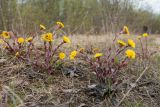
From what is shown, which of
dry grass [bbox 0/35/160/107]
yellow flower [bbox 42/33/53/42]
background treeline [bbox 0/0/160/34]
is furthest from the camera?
background treeline [bbox 0/0/160/34]

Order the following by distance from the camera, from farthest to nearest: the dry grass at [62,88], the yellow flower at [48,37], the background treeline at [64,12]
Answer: the background treeline at [64,12], the yellow flower at [48,37], the dry grass at [62,88]

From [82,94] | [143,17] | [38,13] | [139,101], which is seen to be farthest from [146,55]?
[143,17]

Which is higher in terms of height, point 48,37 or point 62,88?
point 48,37

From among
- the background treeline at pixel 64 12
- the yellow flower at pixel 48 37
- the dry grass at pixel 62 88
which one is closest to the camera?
the dry grass at pixel 62 88

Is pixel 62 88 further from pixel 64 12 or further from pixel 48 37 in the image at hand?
pixel 64 12

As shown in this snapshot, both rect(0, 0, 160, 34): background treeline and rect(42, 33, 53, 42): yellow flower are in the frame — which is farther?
rect(0, 0, 160, 34): background treeline

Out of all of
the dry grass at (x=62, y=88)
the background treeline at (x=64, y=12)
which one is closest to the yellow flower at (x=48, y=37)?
the dry grass at (x=62, y=88)

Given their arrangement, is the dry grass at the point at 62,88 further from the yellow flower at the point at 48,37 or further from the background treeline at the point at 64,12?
A: the background treeline at the point at 64,12

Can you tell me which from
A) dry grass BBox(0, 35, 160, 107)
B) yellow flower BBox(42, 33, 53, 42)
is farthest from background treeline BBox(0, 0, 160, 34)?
yellow flower BBox(42, 33, 53, 42)

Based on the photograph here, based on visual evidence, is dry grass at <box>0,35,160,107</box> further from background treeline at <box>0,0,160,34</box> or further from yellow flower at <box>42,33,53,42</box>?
background treeline at <box>0,0,160,34</box>

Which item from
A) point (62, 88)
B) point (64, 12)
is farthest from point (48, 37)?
point (64, 12)

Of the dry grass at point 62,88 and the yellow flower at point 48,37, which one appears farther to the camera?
the yellow flower at point 48,37

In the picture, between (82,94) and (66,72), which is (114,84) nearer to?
(82,94)
